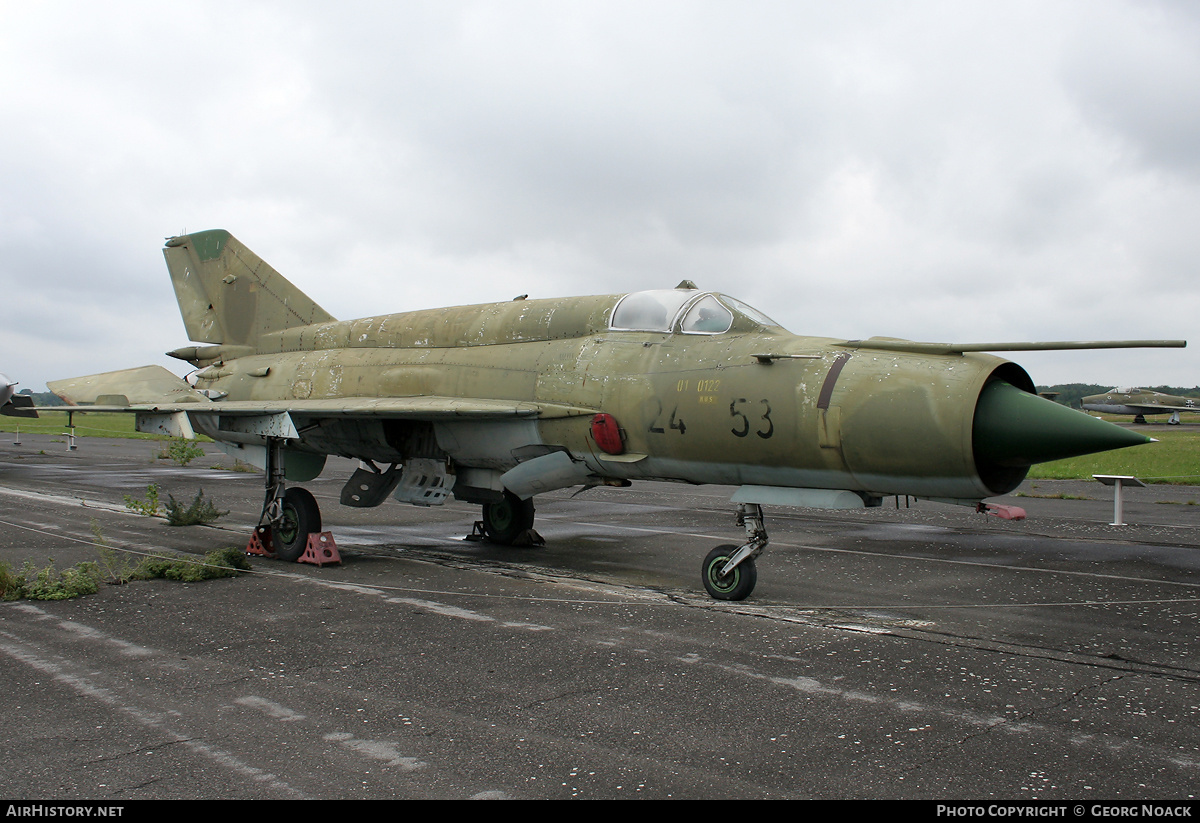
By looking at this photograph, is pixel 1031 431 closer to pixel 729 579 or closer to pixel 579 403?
pixel 729 579

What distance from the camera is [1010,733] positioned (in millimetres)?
4359

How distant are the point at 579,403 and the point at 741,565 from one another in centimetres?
231

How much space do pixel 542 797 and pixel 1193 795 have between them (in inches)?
110

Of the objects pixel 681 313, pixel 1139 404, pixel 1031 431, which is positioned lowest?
pixel 1031 431

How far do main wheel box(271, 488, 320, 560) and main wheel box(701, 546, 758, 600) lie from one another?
5096 mm

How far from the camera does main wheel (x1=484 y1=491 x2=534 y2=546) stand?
11617 millimetres

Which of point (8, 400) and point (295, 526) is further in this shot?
point (8, 400)

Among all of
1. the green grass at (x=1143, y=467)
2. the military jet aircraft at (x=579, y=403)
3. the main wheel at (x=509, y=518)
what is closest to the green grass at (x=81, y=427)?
the military jet aircraft at (x=579, y=403)

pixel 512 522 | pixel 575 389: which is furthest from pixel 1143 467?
pixel 575 389

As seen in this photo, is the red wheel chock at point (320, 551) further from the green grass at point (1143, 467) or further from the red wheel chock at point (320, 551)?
the green grass at point (1143, 467)

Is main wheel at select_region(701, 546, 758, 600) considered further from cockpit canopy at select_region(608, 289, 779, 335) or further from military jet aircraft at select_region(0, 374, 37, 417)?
military jet aircraft at select_region(0, 374, 37, 417)

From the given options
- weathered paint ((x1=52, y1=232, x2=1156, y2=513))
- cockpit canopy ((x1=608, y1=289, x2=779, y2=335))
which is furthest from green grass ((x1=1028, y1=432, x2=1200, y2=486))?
weathered paint ((x1=52, y1=232, x2=1156, y2=513))

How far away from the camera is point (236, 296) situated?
12.9m
